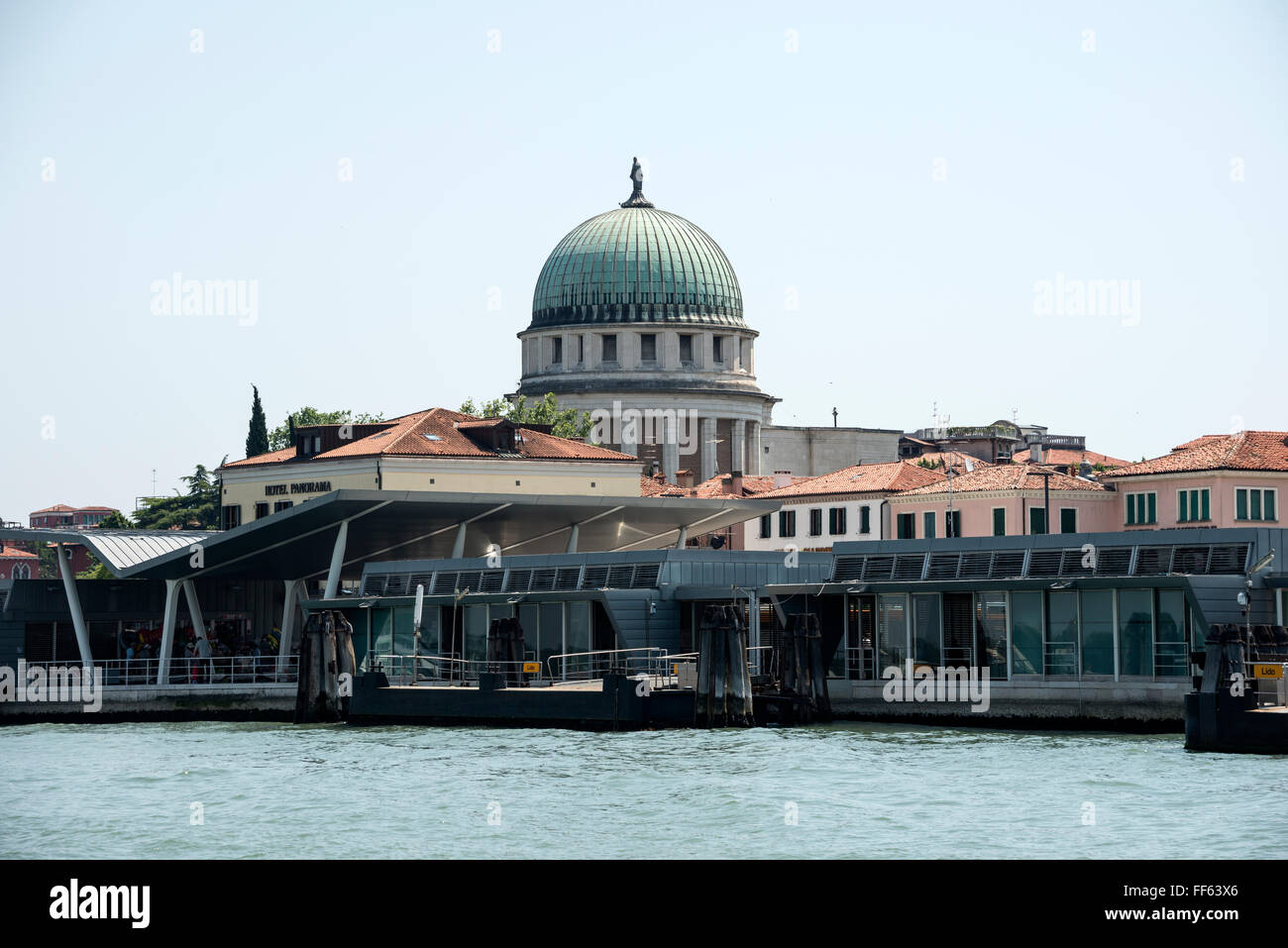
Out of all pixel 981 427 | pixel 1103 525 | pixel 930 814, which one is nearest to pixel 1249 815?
pixel 930 814

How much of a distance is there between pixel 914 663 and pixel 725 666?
16.5 feet

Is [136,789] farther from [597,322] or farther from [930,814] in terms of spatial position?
[597,322]

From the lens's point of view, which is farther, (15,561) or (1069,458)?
(15,561)

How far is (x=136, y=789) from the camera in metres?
37.0

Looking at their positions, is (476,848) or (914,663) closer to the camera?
(476,848)

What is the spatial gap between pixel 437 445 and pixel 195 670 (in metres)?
17.0

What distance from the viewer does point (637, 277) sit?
124750 millimetres

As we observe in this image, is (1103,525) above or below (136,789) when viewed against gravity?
above
